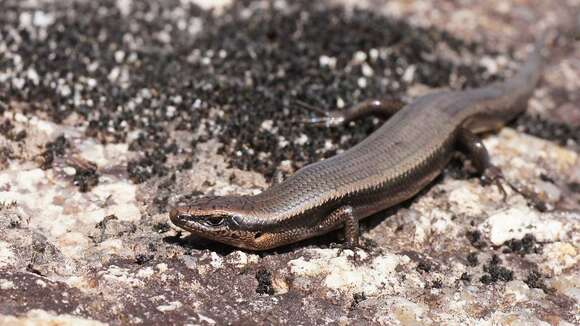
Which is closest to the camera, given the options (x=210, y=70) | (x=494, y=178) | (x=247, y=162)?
(x=247, y=162)

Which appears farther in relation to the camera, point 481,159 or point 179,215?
point 481,159

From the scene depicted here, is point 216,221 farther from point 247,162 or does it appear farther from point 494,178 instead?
point 494,178

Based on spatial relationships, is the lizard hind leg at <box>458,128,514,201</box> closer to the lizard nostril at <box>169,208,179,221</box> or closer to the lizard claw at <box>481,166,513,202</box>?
the lizard claw at <box>481,166,513,202</box>

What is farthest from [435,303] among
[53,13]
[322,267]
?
[53,13]

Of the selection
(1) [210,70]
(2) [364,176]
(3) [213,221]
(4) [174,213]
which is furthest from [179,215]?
(1) [210,70]

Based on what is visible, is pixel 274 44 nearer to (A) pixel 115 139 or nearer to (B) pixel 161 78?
(B) pixel 161 78

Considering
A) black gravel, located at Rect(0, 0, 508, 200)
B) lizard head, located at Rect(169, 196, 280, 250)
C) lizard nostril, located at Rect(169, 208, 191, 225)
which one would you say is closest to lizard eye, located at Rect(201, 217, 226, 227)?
lizard head, located at Rect(169, 196, 280, 250)
